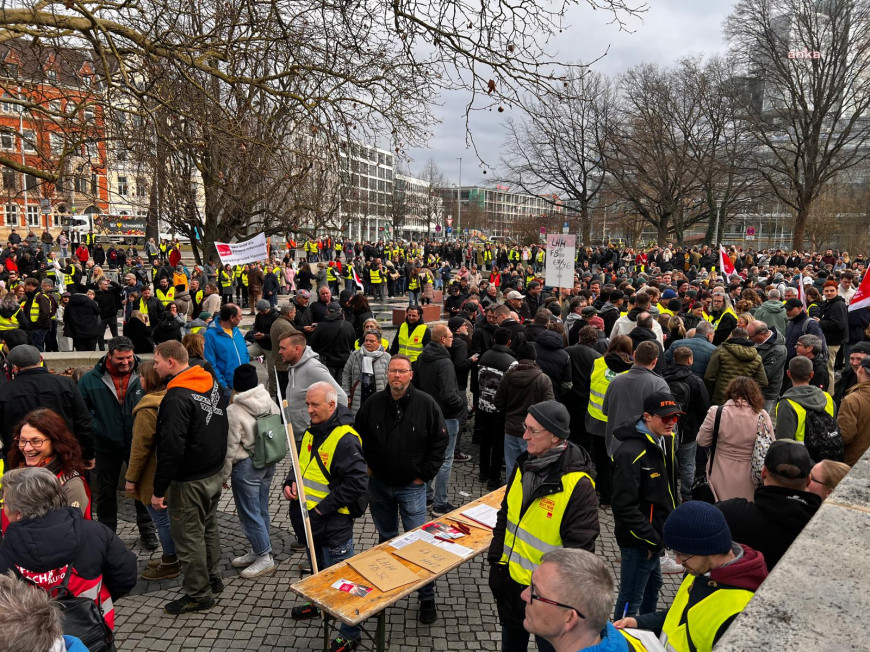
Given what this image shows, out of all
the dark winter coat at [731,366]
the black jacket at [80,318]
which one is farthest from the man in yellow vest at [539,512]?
the black jacket at [80,318]

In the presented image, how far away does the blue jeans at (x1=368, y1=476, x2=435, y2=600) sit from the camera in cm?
462

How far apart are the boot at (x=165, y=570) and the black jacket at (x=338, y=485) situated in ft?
5.22

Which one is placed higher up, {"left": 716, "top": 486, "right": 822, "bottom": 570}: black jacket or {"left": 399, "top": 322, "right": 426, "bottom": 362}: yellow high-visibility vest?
{"left": 399, "top": 322, "right": 426, "bottom": 362}: yellow high-visibility vest

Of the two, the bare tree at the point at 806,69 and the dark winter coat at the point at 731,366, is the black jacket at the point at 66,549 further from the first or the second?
the bare tree at the point at 806,69

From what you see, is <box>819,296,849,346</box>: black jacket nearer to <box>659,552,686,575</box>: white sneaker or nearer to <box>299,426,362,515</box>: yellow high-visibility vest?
<box>659,552,686,575</box>: white sneaker

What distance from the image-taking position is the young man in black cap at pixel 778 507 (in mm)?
3230

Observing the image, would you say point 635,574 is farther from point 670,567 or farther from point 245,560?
point 245,560

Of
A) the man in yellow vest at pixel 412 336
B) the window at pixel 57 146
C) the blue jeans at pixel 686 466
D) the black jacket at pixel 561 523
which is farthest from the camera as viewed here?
the window at pixel 57 146

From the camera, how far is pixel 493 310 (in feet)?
27.7

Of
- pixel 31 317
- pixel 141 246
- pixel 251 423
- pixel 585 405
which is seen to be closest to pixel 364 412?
pixel 251 423

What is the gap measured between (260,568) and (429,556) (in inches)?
70.1

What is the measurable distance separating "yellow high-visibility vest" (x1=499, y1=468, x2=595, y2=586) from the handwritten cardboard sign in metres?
0.66

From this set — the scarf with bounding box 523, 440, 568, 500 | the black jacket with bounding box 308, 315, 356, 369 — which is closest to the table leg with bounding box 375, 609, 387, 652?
the scarf with bounding box 523, 440, 568, 500

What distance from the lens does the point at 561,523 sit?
3139mm
